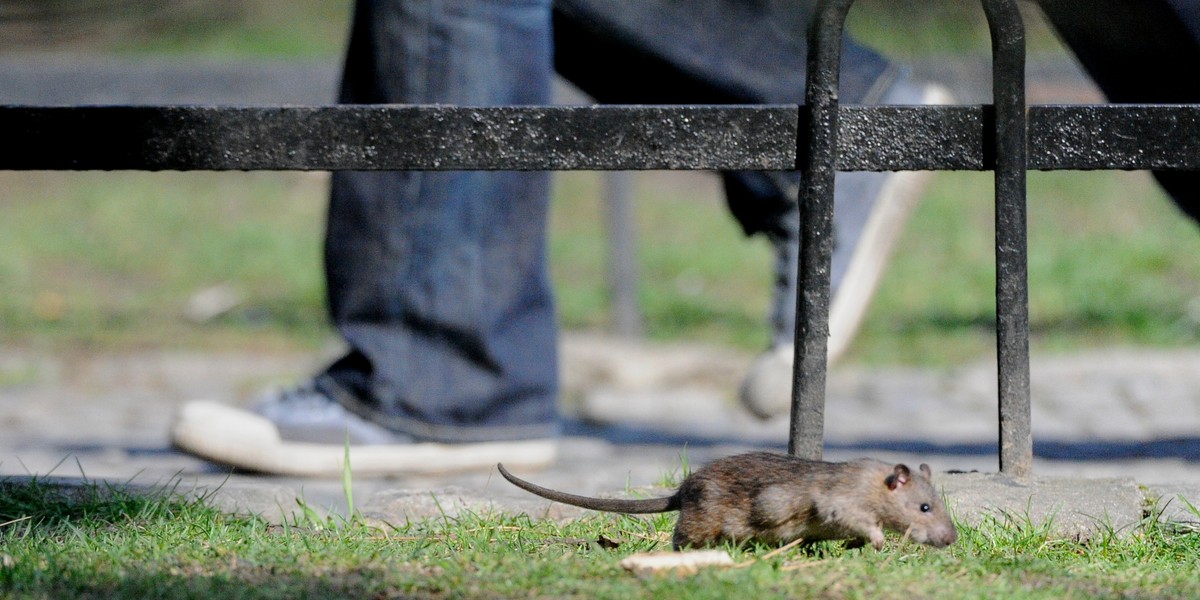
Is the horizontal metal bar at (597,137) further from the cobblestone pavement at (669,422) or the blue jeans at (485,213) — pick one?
the blue jeans at (485,213)

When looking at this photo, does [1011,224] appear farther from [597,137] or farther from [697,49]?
[697,49]

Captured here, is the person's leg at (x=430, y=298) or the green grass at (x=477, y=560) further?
the person's leg at (x=430, y=298)

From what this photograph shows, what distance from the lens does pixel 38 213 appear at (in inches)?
352

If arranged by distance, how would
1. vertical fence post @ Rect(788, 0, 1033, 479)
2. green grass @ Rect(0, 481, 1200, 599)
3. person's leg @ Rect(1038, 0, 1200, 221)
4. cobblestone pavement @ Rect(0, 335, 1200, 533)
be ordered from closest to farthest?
green grass @ Rect(0, 481, 1200, 599) < vertical fence post @ Rect(788, 0, 1033, 479) < cobblestone pavement @ Rect(0, 335, 1200, 533) < person's leg @ Rect(1038, 0, 1200, 221)

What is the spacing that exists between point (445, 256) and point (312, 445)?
1.91 feet

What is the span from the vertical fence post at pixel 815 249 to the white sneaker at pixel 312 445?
4.49 ft

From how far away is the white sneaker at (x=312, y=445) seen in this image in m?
3.42

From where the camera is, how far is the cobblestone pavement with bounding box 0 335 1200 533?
99.9 inches

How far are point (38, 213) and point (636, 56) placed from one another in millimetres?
6651

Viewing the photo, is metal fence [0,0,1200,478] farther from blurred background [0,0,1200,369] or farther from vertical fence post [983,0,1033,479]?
blurred background [0,0,1200,369]

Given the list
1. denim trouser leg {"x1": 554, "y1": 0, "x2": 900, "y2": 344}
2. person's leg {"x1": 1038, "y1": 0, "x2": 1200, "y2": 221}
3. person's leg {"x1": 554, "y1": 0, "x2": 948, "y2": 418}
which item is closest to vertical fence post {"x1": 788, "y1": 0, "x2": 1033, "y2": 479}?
person's leg {"x1": 1038, "y1": 0, "x2": 1200, "y2": 221}

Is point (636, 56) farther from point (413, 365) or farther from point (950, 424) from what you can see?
point (950, 424)

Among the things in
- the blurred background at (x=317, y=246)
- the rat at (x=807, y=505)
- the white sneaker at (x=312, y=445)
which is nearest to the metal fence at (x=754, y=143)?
the rat at (x=807, y=505)

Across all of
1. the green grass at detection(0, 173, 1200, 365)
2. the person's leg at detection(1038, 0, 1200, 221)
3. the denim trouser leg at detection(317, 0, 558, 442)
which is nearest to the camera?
the person's leg at detection(1038, 0, 1200, 221)
